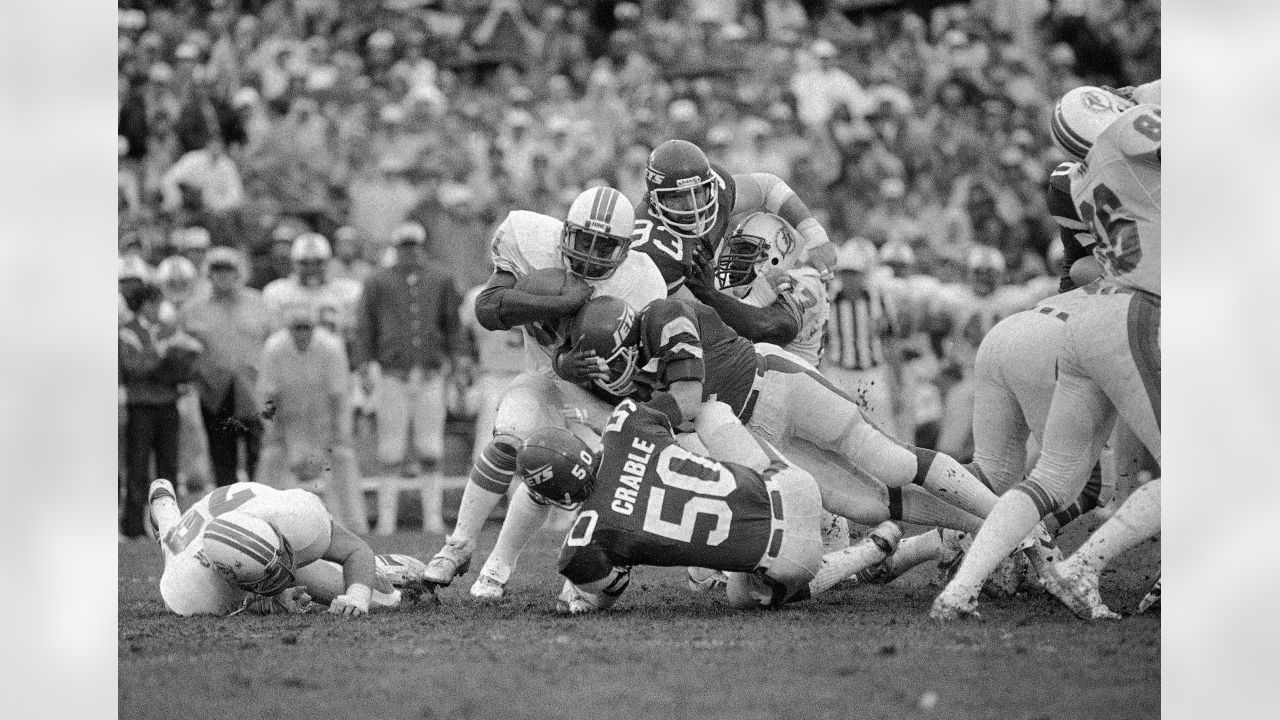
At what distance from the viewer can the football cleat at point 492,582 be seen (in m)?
5.28

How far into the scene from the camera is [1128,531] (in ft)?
15.4

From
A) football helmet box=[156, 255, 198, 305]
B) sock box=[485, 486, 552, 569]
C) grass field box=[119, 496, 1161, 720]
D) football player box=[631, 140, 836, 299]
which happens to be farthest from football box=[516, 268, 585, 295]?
football helmet box=[156, 255, 198, 305]

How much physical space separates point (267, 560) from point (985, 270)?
6.04m

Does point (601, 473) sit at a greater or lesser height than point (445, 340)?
greater

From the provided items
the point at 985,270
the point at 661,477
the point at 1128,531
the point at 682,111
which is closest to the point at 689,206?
the point at 661,477

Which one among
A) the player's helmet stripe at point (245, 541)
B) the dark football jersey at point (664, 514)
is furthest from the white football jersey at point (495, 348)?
the player's helmet stripe at point (245, 541)

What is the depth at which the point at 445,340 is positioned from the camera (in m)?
8.64

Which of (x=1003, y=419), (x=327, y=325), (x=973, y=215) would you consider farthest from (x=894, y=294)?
(x=1003, y=419)

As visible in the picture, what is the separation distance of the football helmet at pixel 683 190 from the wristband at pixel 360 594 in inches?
64.5

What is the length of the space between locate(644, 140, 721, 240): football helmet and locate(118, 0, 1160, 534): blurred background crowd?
3899 mm
